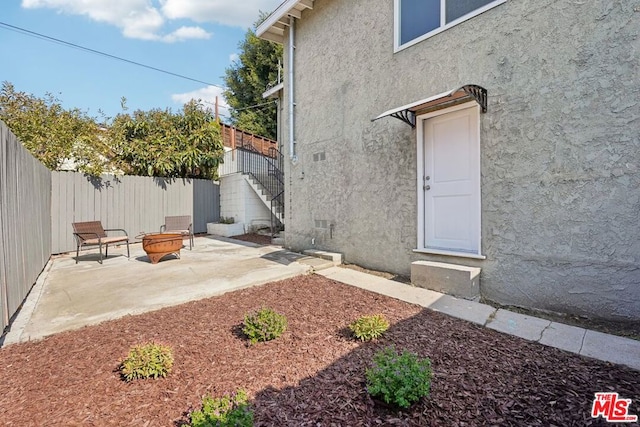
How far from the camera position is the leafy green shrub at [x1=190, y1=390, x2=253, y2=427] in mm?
1465

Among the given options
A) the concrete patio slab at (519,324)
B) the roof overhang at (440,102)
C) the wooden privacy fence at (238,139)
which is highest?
the wooden privacy fence at (238,139)

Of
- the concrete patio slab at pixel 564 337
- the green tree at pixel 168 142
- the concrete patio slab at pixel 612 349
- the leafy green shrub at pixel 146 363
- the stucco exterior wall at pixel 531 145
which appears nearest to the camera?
the leafy green shrub at pixel 146 363

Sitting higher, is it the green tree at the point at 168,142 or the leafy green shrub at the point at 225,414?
the green tree at the point at 168,142

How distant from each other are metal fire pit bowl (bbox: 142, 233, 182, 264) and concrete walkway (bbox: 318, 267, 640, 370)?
11.8 ft

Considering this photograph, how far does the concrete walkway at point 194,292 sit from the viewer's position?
9.11ft

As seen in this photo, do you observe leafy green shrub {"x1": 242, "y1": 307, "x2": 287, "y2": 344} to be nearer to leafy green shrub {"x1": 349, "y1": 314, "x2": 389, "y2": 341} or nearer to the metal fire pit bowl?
leafy green shrub {"x1": 349, "y1": 314, "x2": 389, "y2": 341}

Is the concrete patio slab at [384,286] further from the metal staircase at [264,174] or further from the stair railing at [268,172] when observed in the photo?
the stair railing at [268,172]

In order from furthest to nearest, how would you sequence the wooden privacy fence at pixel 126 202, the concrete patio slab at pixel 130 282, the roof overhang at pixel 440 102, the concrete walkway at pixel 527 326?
the wooden privacy fence at pixel 126 202
the roof overhang at pixel 440 102
the concrete patio slab at pixel 130 282
the concrete walkway at pixel 527 326

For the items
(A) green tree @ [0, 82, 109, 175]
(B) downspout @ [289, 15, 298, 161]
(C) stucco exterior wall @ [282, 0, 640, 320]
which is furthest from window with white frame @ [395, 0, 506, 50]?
(A) green tree @ [0, 82, 109, 175]

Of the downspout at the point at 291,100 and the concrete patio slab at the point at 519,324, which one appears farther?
the downspout at the point at 291,100

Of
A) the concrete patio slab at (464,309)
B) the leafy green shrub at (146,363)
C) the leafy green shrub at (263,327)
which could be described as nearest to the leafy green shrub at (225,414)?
the leafy green shrub at (146,363)

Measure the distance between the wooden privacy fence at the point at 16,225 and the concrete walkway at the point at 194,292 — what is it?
25 centimetres

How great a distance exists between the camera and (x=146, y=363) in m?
2.17

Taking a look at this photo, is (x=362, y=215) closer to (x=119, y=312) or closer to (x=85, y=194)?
(x=119, y=312)
